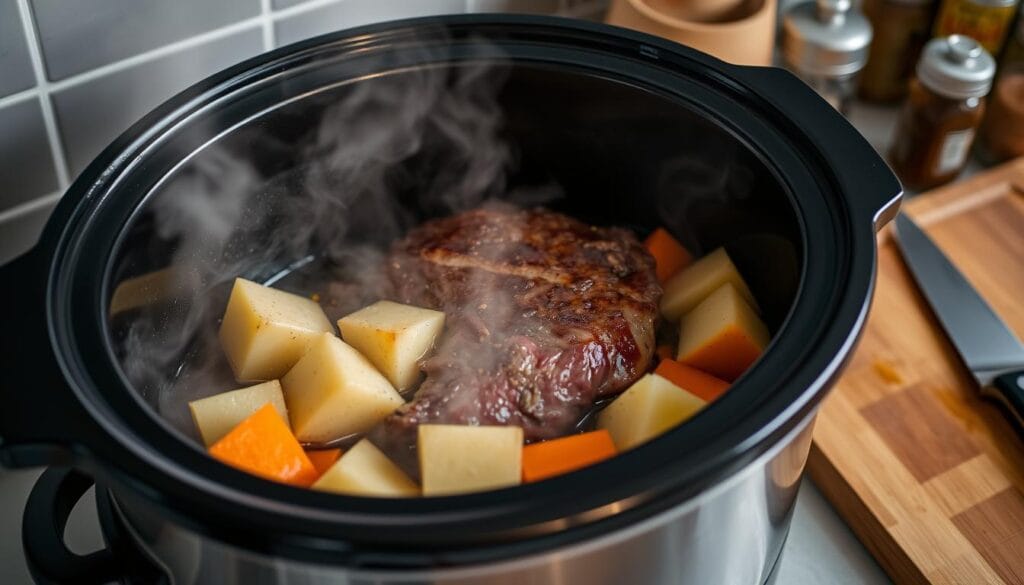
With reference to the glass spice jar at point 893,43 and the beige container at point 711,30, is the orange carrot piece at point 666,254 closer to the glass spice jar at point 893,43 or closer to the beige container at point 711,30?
the beige container at point 711,30

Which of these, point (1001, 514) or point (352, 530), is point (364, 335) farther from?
point (1001, 514)

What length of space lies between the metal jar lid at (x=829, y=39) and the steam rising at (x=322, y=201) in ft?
1.90

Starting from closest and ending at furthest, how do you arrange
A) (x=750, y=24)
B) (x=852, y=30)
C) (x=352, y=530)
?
(x=352, y=530)
(x=750, y=24)
(x=852, y=30)

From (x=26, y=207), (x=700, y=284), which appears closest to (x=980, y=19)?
(x=700, y=284)

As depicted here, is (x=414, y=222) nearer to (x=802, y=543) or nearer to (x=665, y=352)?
(x=665, y=352)

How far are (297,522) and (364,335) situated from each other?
472 millimetres

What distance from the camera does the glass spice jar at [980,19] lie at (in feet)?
5.81

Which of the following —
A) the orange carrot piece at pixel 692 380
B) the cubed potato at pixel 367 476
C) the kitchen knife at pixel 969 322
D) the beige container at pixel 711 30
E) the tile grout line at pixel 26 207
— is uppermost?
the beige container at pixel 711 30

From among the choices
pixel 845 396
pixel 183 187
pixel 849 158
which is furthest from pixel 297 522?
pixel 845 396

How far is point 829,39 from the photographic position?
67.4 inches

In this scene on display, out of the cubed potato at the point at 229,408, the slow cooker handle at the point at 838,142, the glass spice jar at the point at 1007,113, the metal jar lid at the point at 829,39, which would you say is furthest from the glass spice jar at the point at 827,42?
the cubed potato at the point at 229,408

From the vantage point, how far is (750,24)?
60.5 inches

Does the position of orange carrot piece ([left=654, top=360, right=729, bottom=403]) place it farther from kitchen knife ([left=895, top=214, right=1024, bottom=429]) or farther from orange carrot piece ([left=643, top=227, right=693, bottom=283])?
kitchen knife ([left=895, top=214, right=1024, bottom=429])

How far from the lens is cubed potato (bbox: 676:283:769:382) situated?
116 centimetres
